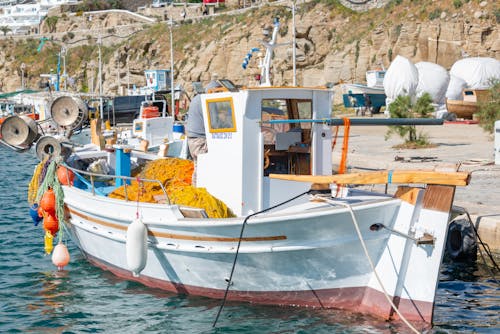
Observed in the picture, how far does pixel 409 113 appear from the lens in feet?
85.1

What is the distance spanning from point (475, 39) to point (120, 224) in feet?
129

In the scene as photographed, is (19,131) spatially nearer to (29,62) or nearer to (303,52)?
(303,52)

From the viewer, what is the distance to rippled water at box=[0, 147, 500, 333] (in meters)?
9.95

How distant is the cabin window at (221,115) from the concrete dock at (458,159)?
7.22ft

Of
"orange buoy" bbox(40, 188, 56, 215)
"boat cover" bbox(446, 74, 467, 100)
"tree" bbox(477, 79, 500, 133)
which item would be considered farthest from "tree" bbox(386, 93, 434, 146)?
"orange buoy" bbox(40, 188, 56, 215)

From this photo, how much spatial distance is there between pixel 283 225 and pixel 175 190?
8.13 ft

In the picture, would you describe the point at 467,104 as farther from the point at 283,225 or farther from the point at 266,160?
the point at 283,225

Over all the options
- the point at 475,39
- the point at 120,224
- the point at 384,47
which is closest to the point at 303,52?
the point at 384,47

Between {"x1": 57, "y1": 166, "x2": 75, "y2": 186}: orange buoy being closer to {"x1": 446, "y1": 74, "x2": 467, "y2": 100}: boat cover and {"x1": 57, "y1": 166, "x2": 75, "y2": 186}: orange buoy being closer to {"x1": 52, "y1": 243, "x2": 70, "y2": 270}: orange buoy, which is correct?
{"x1": 52, "y1": 243, "x2": 70, "y2": 270}: orange buoy

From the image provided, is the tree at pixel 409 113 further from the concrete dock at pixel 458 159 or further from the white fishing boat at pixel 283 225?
the white fishing boat at pixel 283 225

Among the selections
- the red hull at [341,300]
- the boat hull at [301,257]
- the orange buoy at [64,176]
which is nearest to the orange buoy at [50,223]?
the orange buoy at [64,176]

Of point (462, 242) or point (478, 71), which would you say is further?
point (478, 71)

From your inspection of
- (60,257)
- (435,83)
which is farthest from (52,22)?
(60,257)

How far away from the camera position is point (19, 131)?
16766 mm
